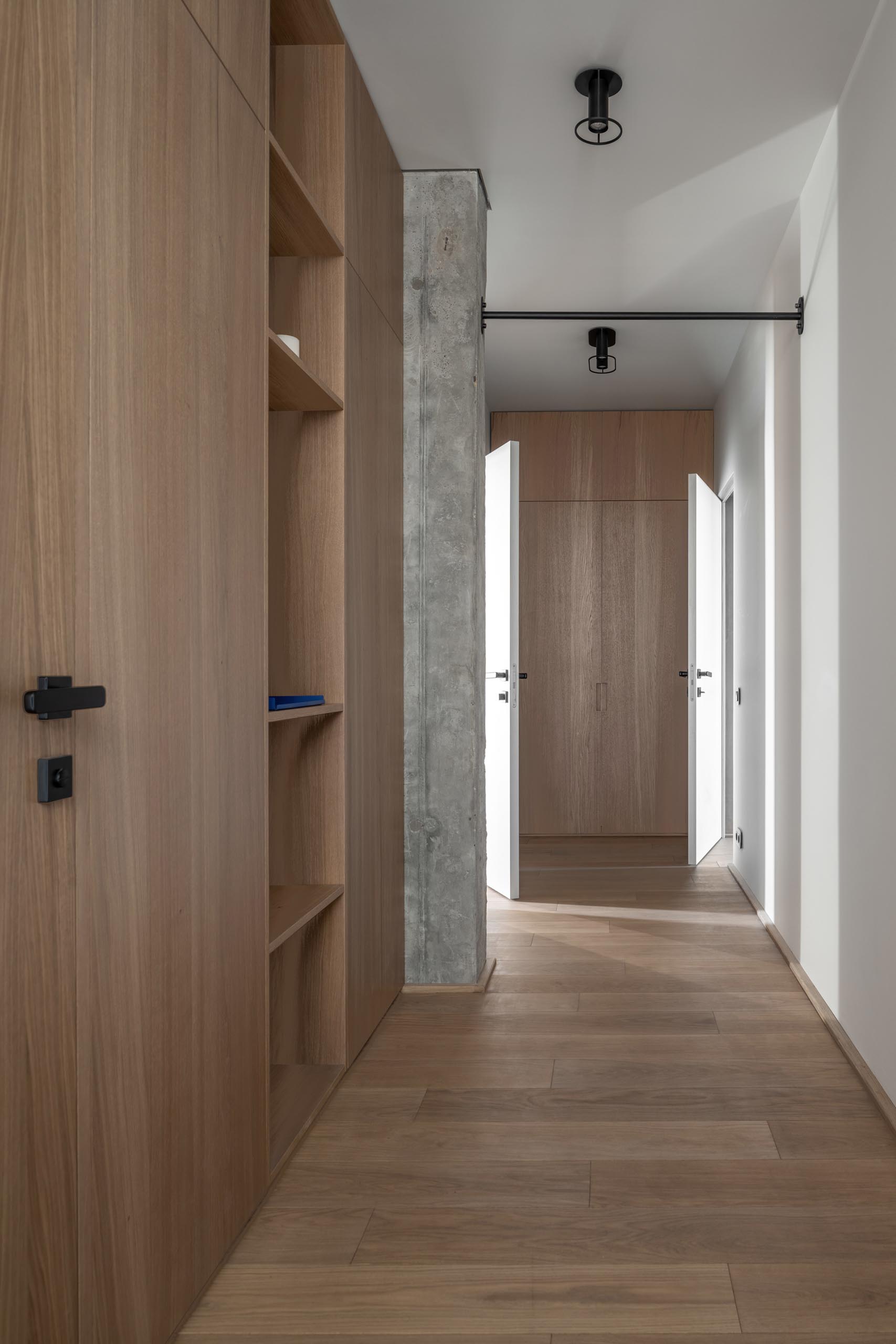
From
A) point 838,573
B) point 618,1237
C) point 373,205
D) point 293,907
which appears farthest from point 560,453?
point 618,1237

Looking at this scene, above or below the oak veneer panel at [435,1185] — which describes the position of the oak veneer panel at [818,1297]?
above

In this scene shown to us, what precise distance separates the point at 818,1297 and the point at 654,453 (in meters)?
5.43

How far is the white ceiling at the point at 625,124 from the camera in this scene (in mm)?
2598

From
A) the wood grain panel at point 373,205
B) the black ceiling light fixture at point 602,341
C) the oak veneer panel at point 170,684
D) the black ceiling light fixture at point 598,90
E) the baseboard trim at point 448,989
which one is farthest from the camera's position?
the black ceiling light fixture at point 602,341

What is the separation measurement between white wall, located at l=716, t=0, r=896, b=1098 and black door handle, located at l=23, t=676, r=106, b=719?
180cm

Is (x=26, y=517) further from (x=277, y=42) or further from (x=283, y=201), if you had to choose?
(x=277, y=42)

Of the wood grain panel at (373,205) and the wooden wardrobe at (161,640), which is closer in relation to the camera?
the wooden wardrobe at (161,640)

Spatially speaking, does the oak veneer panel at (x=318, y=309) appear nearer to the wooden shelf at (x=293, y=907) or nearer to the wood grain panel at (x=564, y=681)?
the wooden shelf at (x=293, y=907)

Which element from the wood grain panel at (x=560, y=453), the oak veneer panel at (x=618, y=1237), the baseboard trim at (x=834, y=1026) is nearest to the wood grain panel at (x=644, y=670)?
the wood grain panel at (x=560, y=453)

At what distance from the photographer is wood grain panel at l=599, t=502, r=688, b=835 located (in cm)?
645

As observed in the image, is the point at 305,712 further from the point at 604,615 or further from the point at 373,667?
the point at 604,615

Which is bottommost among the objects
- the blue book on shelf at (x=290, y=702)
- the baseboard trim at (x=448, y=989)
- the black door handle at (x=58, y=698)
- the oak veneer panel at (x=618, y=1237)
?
the baseboard trim at (x=448, y=989)

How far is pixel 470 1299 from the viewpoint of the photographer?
1.66 metres

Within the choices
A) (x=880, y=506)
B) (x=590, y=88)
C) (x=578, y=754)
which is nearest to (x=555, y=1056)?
(x=880, y=506)
